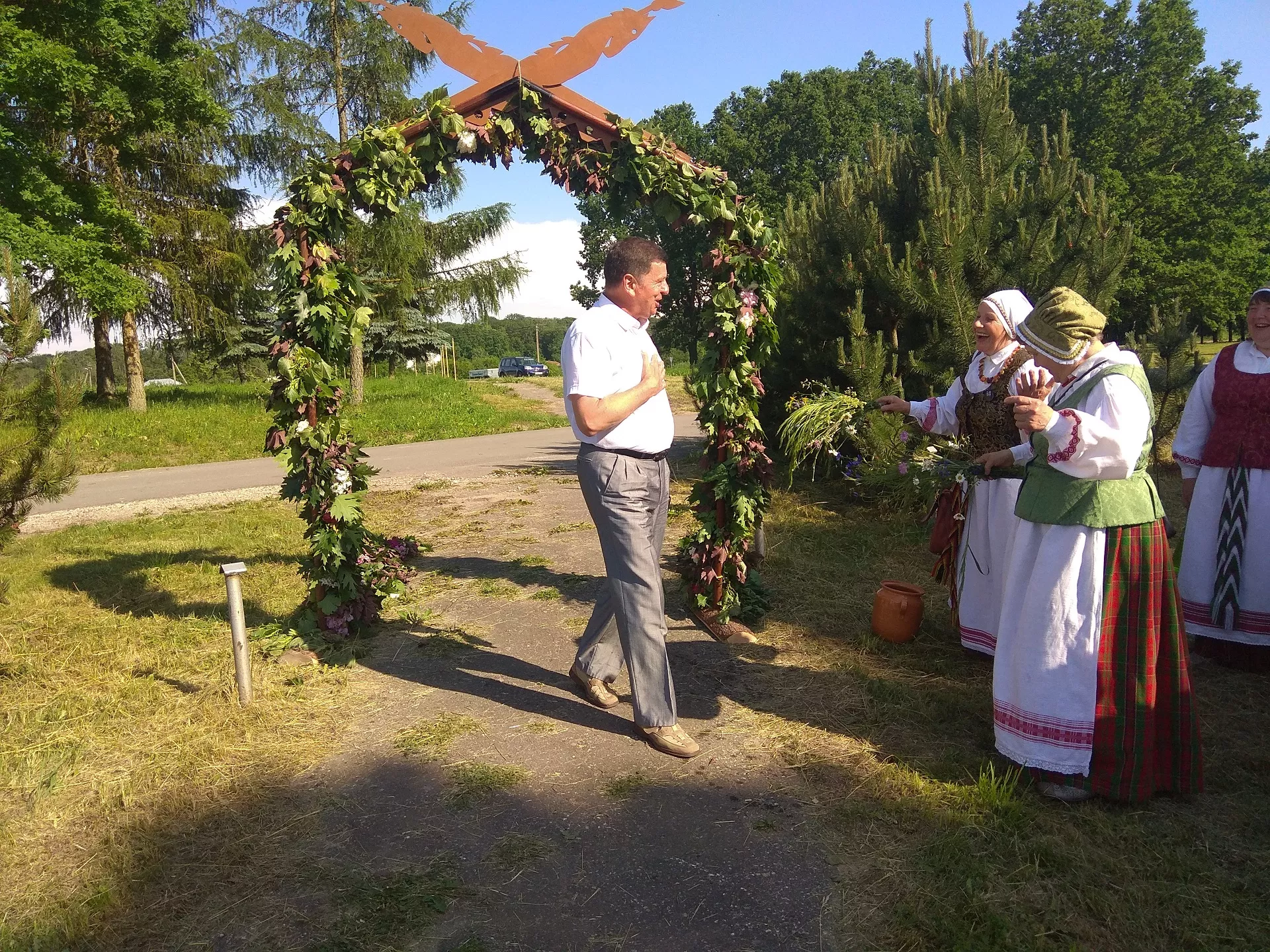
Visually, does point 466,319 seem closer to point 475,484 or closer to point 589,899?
point 475,484

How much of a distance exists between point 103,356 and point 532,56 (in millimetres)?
18730

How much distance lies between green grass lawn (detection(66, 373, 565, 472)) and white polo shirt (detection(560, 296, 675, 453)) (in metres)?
9.10

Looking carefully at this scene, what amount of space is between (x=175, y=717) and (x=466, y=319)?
58.9 feet

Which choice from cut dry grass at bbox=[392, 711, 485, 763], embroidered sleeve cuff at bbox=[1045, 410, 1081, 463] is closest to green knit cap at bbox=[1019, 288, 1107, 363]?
embroidered sleeve cuff at bbox=[1045, 410, 1081, 463]

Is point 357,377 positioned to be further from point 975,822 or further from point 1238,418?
point 975,822

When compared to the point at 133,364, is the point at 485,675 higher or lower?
lower

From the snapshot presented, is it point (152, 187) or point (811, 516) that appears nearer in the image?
point (811, 516)

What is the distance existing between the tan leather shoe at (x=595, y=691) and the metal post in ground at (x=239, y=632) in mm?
1595

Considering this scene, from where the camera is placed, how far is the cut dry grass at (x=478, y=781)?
3195 mm

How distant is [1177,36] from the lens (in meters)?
30.8

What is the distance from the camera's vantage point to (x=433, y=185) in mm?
5047

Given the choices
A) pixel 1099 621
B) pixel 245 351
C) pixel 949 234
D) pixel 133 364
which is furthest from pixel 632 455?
pixel 245 351

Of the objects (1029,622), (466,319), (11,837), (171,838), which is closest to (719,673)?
(1029,622)

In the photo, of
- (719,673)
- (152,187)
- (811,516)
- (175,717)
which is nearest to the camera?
(175,717)
